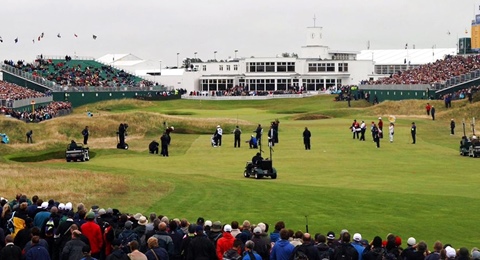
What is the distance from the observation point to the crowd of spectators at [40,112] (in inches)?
3329

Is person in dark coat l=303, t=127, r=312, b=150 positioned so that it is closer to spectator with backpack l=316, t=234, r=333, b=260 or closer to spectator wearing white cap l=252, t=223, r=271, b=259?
spectator wearing white cap l=252, t=223, r=271, b=259

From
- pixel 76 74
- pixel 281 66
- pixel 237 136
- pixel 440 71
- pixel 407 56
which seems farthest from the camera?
pixel 407 56

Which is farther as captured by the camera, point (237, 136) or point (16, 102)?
point (16, 102)

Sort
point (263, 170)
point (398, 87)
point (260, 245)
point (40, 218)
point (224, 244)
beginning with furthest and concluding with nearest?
point (398, 87) → point (263, 170) → point (40, 218) → point (260, 245) → point (224, 244)

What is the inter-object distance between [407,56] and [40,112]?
331 feet

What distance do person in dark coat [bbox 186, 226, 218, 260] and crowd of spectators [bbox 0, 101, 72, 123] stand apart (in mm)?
65202

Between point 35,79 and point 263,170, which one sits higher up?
point 35,79

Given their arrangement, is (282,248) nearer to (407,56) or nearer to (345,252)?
(345,252)

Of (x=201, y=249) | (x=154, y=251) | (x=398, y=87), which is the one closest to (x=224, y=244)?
(x=201, y=249)

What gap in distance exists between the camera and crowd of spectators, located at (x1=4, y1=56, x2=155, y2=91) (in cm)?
13715

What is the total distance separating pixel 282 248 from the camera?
19578 mm

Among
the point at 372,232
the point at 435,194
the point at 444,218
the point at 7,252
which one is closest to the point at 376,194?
the point at 435,194

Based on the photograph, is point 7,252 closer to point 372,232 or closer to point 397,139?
point 372,232

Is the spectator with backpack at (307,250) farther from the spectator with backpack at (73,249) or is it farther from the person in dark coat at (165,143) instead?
the person in dark coat at (165,143)
